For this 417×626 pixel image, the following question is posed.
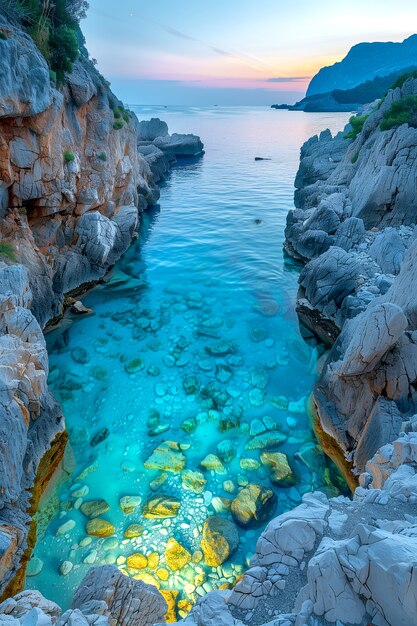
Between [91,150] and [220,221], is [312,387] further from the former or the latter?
[220,221]

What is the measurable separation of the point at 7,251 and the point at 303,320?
49.5ft

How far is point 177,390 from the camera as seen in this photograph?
49.6ft

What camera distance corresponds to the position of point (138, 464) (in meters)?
11.9

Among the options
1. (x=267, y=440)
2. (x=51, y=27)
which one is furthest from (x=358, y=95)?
(x=267, y=440)

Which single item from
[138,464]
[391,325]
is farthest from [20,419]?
[391,325]

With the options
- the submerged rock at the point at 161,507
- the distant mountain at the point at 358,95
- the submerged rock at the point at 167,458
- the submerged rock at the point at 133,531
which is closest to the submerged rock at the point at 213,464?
the submerged rock at the point at 167,458

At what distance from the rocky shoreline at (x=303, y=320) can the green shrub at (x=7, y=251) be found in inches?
2.4

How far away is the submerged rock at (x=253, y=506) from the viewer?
10093mm

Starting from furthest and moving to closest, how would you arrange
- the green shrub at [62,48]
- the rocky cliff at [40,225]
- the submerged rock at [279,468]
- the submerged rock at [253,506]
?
the green shrub at [62,48] < the submerged rock at [279,468] < the submerged rock at [253,506] < the rocky cliff at [40,225]

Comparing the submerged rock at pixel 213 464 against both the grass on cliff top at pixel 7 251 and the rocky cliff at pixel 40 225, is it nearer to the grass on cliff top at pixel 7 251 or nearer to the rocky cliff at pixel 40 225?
the rocky cliff at pixel 40 225

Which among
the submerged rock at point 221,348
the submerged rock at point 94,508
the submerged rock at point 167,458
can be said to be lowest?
the submerged rock at point 94,508

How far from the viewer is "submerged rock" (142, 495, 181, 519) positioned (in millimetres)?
10344

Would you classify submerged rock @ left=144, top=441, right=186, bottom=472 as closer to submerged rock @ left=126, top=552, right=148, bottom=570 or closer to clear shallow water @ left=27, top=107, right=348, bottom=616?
clear shallow water @ left=27, top=107, right=348, bottom=616

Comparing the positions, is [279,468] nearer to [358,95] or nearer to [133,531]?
[133,531]
